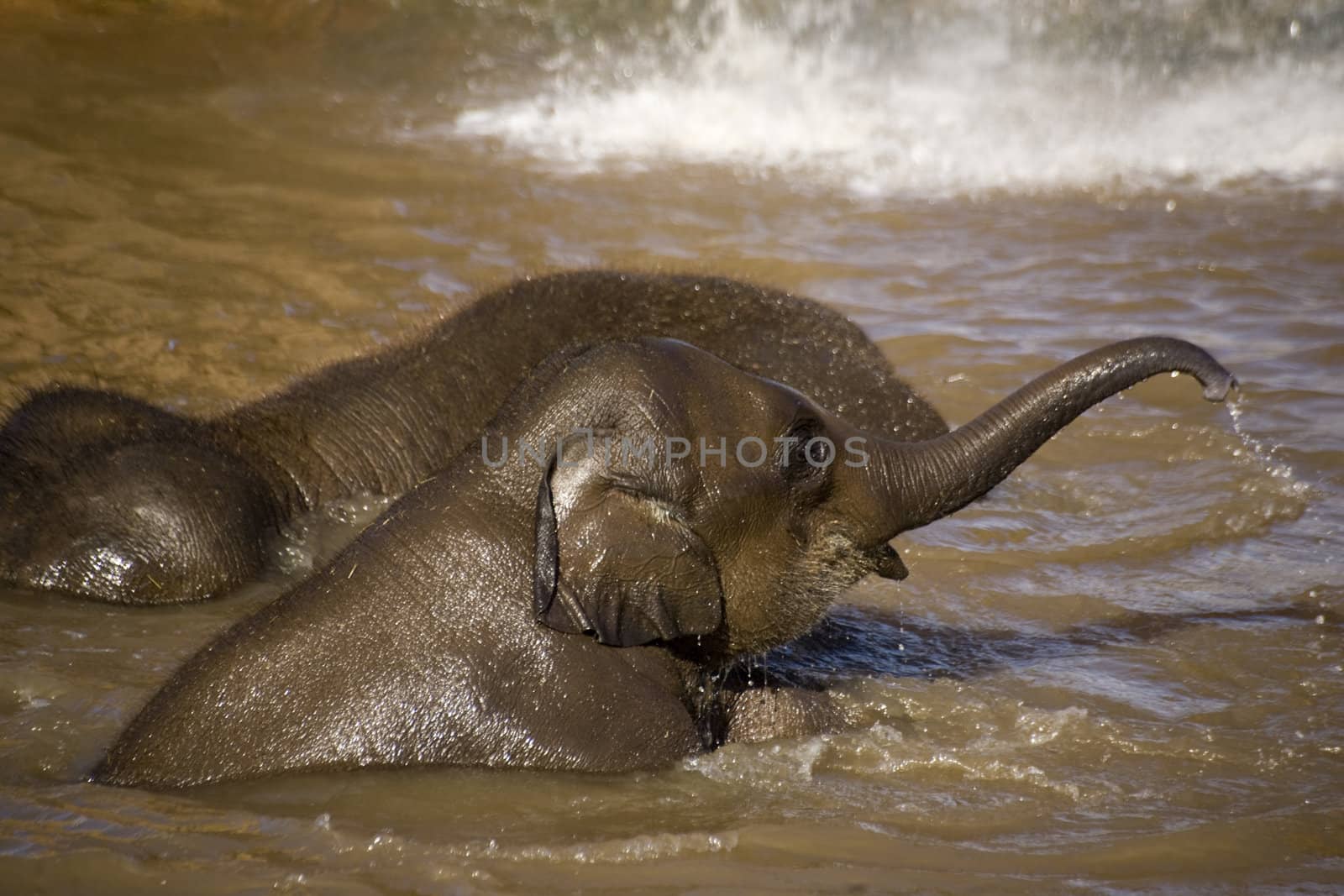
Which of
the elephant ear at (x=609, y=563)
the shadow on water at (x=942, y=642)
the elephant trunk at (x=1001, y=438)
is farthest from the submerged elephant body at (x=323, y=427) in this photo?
the elephant ear at (x=609, y=563)

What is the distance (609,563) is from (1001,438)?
4.66 feet

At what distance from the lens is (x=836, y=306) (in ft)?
34.1

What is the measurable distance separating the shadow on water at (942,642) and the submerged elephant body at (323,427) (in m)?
1.41

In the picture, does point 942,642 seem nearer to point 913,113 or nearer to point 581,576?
point 581,576

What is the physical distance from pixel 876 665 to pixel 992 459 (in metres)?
1.33

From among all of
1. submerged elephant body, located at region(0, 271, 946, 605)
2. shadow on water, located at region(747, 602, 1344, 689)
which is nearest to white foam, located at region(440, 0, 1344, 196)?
submerged elephant body, located at region(0, 271, 946, 605)

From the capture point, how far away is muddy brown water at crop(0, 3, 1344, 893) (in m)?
4.45

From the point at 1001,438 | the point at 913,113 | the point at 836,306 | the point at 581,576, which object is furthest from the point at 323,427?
the point at 913,113

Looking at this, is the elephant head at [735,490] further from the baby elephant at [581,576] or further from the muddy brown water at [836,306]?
the muddy brown water at [836,306]

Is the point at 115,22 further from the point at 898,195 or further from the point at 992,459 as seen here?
the point at 992,459

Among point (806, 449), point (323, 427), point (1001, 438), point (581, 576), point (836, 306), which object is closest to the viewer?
point (581, 576)

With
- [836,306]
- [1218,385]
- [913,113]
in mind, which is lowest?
[1218,385]

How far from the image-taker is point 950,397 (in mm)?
8867

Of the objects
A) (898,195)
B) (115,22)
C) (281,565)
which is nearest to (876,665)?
(281,565)
